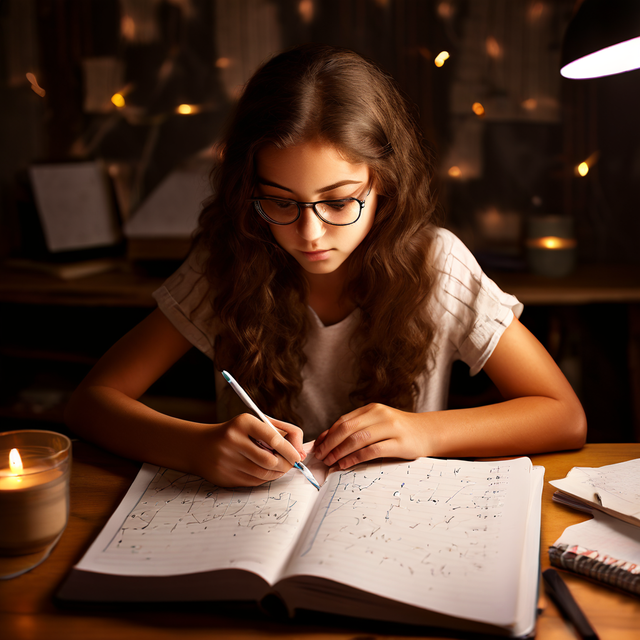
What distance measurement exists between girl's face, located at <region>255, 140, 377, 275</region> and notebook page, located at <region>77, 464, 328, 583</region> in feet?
1.22

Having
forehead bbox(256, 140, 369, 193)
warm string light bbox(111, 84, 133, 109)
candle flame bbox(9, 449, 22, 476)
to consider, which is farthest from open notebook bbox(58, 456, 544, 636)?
warm string light bbox(111, 84, 133, 109)

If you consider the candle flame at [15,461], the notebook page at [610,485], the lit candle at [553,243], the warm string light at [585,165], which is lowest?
the notebook page at [610,485]

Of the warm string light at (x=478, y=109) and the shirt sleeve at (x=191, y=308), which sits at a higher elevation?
the warm string light at (x=478, y=109)

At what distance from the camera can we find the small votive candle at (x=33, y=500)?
2.19 ft

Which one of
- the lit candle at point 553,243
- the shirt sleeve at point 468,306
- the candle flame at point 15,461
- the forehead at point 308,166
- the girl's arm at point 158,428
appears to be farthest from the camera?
the lit candle at point 553,243

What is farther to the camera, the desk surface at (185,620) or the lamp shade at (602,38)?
the lamp shade at (602,38)

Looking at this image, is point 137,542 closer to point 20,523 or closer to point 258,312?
point 20,523

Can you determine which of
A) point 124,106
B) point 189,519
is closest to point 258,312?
point 189,519

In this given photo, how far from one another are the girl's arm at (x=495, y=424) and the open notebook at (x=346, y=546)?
0.04 m

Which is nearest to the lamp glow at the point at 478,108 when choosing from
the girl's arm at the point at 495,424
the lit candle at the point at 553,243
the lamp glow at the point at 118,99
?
the lit candle at the point at 553,243

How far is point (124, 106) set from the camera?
6.72ft

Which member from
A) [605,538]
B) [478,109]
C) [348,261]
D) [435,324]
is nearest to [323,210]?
[348,261]

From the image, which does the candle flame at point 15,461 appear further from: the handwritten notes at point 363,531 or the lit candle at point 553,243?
the lit candle at point 553,243

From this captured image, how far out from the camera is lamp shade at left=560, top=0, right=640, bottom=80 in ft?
2.93
